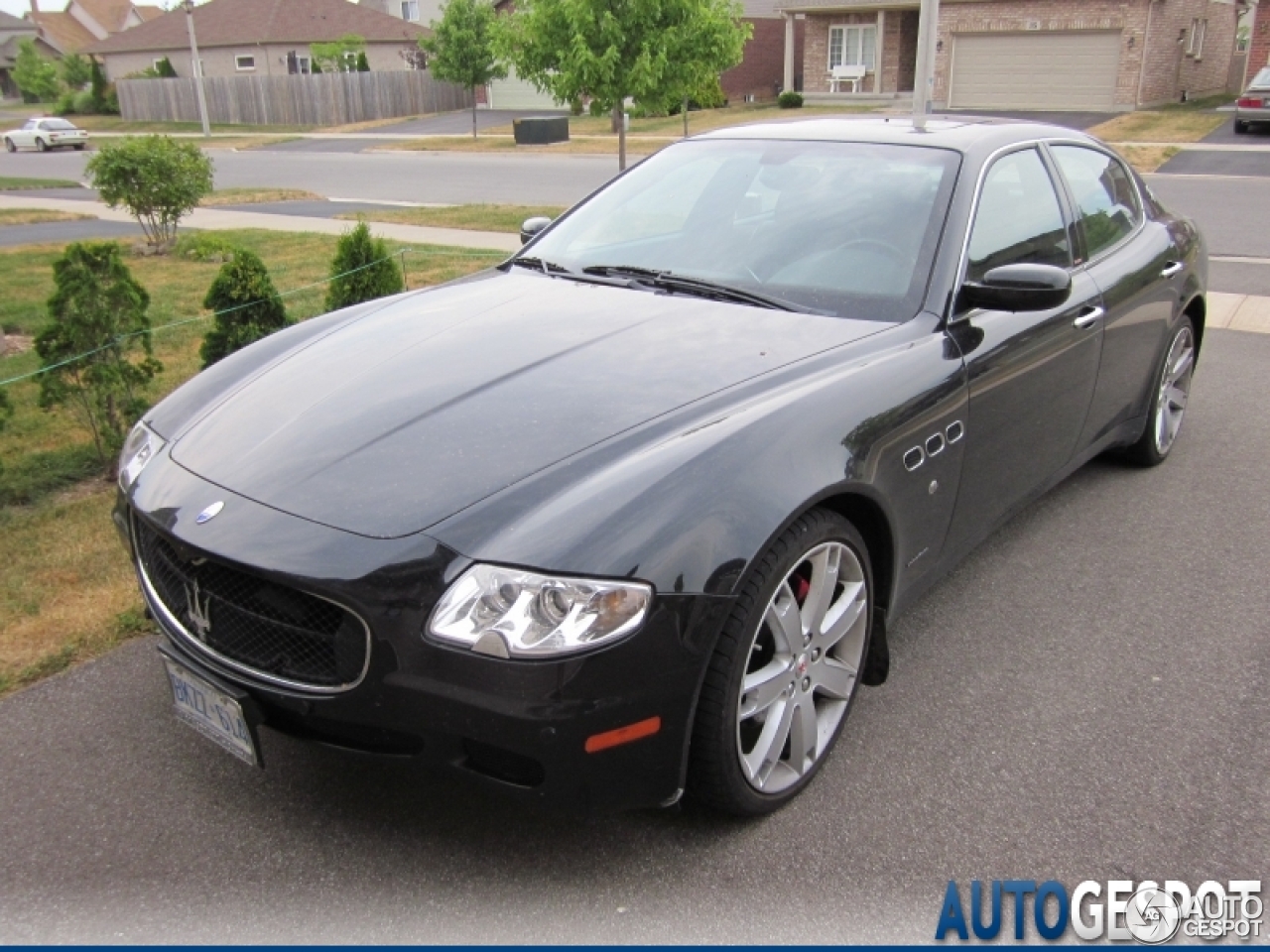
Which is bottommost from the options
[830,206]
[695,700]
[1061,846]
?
[1061,846]

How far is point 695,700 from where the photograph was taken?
2.48 m

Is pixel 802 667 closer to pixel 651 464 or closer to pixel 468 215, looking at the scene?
pixel 651 464

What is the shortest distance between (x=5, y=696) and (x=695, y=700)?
2303 millimetres

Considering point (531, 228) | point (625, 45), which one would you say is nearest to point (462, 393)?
point (531, 228)

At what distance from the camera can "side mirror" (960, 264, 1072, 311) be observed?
338 cm

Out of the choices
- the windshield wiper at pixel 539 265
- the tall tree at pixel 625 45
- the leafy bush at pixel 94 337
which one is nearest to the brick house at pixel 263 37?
the tall tree at pixel 625 45

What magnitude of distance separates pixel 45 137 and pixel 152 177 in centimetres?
3251

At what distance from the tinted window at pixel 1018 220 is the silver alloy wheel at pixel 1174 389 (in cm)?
131

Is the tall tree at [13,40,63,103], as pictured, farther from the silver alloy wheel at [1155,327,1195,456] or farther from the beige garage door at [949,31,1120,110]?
the silver alloy wheel at [1155,327,1195,456]

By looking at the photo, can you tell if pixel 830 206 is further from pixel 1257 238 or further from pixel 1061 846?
pixel 1257 238

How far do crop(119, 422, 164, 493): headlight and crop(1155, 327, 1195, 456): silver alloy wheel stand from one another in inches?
166

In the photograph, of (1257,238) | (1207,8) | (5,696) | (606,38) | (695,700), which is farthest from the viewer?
(1207,8)

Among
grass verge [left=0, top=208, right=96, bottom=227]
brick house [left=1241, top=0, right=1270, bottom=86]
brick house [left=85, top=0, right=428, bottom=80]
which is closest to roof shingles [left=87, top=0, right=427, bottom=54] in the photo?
brick house [left=85, top=0, right=428, bottom=80]

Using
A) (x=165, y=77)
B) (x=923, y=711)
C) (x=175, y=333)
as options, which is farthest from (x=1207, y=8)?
(x=165, y=77)
